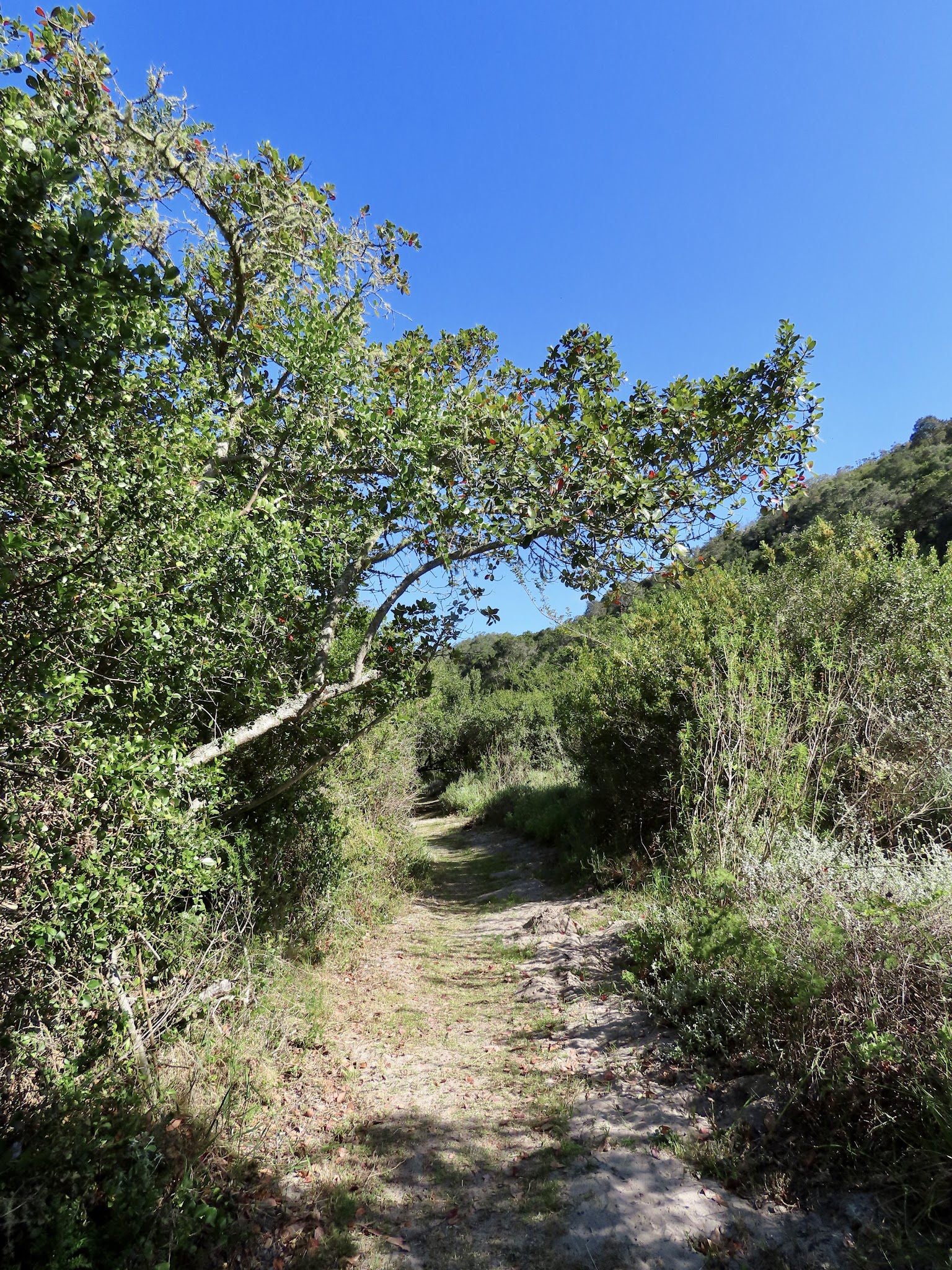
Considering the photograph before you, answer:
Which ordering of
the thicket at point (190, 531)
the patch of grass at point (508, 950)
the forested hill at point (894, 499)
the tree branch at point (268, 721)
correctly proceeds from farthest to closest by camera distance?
the forested hill at point (894, 499) → the patch of grass at point (508, 950) → the tree branch at point (268, 721) → the thicket at point (190, 531)

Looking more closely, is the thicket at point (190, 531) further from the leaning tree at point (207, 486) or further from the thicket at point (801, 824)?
the thicket at point (801, 824)

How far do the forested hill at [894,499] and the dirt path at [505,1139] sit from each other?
12.0 meters

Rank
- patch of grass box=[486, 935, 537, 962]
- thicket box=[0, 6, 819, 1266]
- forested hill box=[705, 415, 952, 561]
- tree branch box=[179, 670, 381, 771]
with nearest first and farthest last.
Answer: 1. thicket box=[0, 6, 819, 1266]
2. tree branch box=[179, 670, 381, 771]
3. patch of grass box=[486, 935, 537, 962]
4. forested hill box=[705, 415, 952, 561]

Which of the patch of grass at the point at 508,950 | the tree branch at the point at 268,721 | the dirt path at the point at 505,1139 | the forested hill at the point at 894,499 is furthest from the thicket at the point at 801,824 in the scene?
the forested hill at the point at 894,499

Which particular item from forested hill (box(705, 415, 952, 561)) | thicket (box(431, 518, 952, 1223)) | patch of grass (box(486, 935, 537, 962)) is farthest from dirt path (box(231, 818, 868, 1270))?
forested hill (box(705, 415, 952, 561))

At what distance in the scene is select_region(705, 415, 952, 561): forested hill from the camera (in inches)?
952

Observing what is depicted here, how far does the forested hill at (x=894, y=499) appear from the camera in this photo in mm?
24172

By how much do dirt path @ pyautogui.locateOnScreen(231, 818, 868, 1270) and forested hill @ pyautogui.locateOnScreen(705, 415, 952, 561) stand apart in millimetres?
12012

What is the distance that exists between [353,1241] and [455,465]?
15.9 ft

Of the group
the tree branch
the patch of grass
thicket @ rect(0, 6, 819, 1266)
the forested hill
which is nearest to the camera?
thicket @ rect(0, 6, 819, 1266)

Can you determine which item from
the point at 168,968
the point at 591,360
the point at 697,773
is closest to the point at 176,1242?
the point at 168,968

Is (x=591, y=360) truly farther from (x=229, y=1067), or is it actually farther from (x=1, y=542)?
(x=229, y=1067)

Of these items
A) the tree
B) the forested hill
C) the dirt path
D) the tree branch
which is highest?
the forested hill

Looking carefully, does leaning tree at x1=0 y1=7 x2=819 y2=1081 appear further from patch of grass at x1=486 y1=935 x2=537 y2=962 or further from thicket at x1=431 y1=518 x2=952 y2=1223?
patch of grass at x1=486 y1=935 x2=537 y2=962
